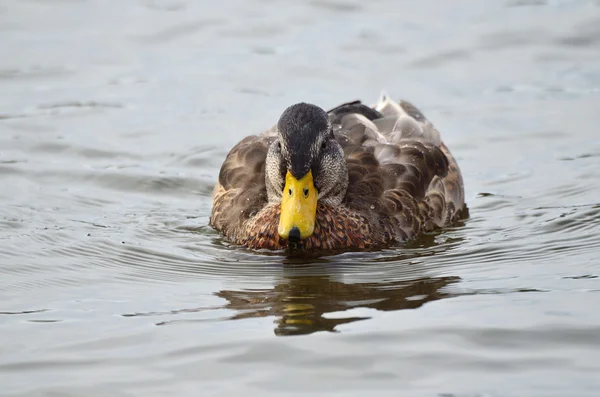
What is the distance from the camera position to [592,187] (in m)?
12.6

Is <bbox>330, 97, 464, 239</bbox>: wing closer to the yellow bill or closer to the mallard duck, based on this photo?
the mallard duck

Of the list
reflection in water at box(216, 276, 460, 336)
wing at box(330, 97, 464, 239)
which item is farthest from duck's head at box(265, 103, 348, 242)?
reflection in water at box(216, 276, 460, 336)

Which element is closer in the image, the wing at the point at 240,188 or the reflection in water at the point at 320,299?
the reflection in water at the point at 320,299

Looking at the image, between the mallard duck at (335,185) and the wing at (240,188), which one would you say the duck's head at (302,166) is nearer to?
the mallard duck at (335,185)

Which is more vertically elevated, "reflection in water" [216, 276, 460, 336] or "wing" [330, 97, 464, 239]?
"wing" [330, 97, 464, 239]

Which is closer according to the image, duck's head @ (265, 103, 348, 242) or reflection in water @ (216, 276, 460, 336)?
reflection in water @ (216, 276, 460, 336)

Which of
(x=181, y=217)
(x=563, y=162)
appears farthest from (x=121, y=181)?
(x=563, y=162)

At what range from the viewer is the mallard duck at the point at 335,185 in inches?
410

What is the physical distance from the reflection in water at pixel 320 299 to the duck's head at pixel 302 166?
0.69m

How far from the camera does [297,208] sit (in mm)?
10320

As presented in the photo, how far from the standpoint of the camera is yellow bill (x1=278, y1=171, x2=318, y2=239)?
33.8ft

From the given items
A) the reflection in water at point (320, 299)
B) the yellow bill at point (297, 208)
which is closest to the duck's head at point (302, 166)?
the yellow bill at point (297, 208)

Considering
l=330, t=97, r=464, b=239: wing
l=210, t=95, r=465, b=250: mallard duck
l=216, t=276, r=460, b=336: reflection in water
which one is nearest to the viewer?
l=216, t=276, r=460, b=336: reflection in water

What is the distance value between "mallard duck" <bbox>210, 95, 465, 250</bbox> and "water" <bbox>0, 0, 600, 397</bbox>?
26cm
